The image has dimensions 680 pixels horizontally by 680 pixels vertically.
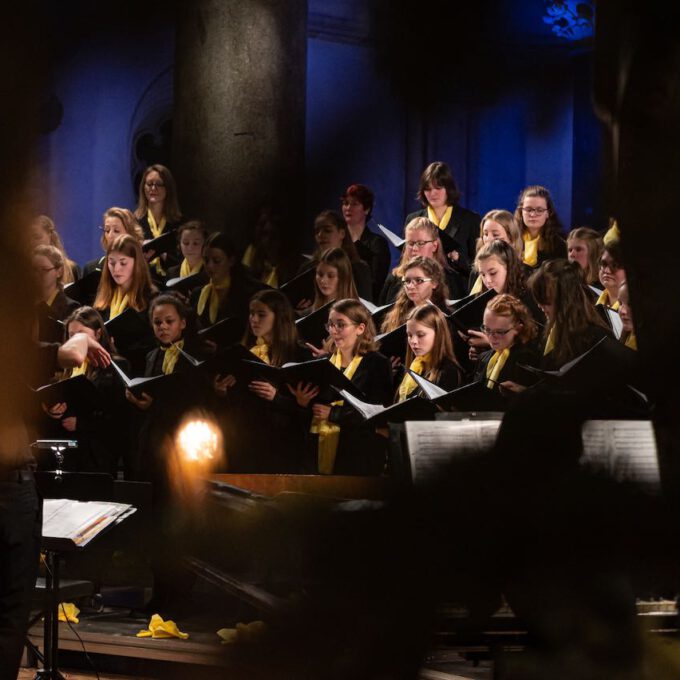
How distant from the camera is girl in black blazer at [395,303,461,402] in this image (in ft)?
15.1

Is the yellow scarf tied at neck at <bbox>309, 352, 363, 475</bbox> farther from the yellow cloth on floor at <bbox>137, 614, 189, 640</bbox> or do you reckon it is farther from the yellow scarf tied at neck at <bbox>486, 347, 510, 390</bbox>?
the yellow cloth on floor at <bbox>137, 614, 189, 640</bbox>

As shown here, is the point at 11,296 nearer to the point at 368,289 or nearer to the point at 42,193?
the point at 42,193

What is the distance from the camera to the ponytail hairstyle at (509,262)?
182 inches

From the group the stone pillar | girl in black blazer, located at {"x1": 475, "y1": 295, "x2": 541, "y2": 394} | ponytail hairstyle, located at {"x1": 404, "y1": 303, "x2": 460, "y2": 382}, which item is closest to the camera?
the stone pillar

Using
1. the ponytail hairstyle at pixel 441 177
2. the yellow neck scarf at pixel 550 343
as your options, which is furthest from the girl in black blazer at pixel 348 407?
the ponytail hairstyle at pixel 441 177

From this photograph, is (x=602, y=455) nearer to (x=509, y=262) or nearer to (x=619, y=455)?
(x=619, y=455)

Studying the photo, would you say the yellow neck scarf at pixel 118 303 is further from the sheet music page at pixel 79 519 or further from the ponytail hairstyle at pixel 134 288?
the sheet music page at pixel 79 519

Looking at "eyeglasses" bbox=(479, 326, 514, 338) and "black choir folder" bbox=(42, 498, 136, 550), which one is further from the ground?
"eyeglasses" bbox=(479, 326, 514, 338)

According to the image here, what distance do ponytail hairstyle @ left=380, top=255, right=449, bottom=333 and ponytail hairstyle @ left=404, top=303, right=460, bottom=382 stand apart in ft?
0.53

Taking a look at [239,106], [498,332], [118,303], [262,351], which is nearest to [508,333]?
[498,332]

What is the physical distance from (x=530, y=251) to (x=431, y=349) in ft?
2.21

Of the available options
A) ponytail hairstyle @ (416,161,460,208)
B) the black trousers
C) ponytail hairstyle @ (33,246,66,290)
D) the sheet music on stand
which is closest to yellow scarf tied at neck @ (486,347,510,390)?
the black trousers

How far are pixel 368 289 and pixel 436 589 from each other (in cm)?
461

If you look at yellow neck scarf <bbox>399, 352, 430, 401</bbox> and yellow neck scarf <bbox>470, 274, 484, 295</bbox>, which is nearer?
yellow neck scarf <bbox>399, 352, 430, 401</bbox>
